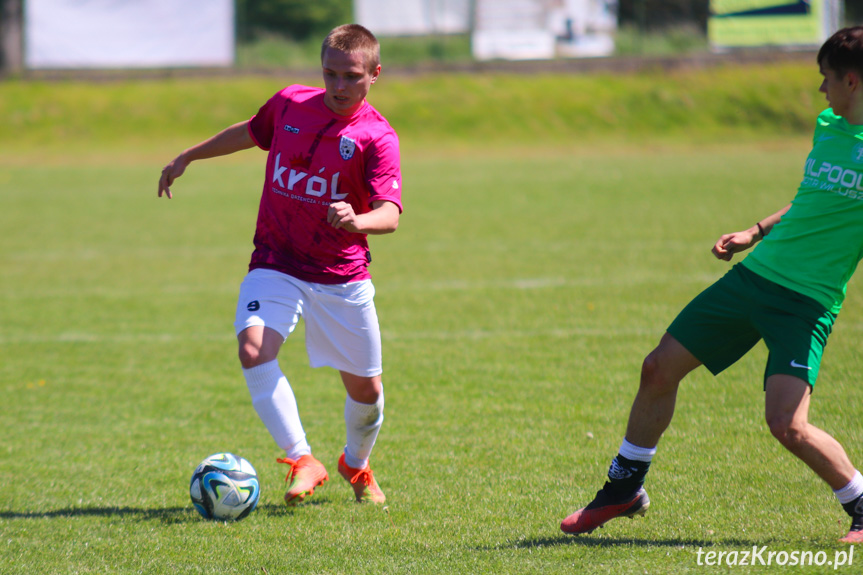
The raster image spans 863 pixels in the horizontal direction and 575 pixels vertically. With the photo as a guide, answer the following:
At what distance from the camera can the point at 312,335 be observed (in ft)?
14.6

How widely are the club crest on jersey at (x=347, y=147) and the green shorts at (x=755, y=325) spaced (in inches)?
66.9

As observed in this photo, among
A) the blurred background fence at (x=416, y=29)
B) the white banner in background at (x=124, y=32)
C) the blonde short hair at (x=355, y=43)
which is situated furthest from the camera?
the blurred background fence at (x=416, y=29)

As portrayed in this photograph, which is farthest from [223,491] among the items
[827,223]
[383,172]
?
[827,223]

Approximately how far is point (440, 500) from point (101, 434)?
258cm

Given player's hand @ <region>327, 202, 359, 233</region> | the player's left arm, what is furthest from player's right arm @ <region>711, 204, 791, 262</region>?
player's hand @ <region>327, 202, 359, 233</region>

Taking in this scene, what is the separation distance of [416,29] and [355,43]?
30.3 m

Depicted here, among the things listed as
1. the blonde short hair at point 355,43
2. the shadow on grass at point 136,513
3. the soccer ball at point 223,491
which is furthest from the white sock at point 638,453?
the blonde short hair at point 355,43

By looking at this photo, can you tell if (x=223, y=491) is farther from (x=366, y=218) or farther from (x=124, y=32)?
(x=124, y=32)

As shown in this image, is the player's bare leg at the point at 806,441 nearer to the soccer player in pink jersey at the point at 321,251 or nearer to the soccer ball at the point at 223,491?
the soccer player in pink jersey at the point at 321,251

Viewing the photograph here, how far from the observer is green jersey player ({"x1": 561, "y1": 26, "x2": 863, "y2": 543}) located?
352cm

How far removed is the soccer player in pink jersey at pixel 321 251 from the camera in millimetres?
4215

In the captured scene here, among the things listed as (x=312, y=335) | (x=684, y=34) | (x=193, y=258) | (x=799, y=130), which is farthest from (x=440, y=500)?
(x=684, y=34)

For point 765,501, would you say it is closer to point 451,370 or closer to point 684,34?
point 451,370

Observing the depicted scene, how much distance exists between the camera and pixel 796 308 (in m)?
3.61
